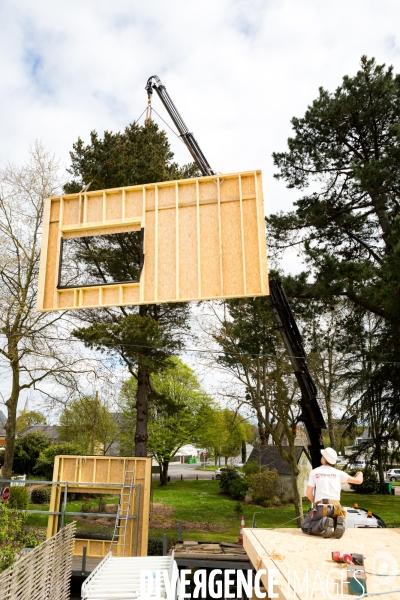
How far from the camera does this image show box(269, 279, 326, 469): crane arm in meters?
11.4

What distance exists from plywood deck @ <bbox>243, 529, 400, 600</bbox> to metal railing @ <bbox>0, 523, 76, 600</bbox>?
284 centimetres

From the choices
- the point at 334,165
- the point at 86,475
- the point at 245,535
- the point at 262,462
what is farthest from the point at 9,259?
the point at 262,462

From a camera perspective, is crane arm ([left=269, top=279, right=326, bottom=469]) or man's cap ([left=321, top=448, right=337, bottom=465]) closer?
man's cap ([left=321, top=448, right=337, bottom=465])

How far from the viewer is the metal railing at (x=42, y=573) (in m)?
5.28

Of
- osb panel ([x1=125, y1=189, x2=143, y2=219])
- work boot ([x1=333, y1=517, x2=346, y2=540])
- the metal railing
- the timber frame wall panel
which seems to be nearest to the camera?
the metal railing

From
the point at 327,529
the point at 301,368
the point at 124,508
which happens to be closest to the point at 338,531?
the point at 327,529

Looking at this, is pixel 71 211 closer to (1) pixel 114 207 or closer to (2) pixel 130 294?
(1) pixel 114 207

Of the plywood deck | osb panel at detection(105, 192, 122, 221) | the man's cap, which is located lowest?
the plywood deck

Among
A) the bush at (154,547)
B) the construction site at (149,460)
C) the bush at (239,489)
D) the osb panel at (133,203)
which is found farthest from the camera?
the bush at (239,489)

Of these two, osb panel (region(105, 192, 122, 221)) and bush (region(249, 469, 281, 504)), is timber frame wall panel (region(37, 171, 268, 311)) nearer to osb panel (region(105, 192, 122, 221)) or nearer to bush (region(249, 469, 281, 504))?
osb panel (region(105, 192, 122, 221))

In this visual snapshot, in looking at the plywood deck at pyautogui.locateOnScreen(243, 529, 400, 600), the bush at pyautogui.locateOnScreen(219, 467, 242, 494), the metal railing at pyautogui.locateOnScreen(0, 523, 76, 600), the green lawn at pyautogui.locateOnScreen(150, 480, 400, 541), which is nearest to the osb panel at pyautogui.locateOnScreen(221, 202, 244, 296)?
the plywood deck at pyautogui.locateOnScreen(243, 529, 400, 600)

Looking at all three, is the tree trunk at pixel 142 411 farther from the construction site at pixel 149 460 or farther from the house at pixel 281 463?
the house at pixel 281 463

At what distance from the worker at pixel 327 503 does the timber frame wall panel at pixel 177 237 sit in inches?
139

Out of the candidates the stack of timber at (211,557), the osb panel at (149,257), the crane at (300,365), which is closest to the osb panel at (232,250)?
the osb panel at (149,257)
